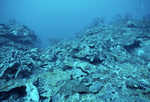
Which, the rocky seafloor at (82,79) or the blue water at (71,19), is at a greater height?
the blue water at (71,19)

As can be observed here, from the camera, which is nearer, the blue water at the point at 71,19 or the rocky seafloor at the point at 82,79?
the rocky seafloor at the point at 82,79

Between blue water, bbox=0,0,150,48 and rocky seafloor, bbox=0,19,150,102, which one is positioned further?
blue water, bbox=0,0,150,48

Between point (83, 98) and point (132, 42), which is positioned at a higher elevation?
point (132, 42)

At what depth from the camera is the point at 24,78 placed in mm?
4180

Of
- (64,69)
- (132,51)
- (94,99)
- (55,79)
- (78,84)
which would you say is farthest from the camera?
(132,51)

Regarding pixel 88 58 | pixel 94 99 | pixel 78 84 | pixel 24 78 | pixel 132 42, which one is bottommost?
pixel 94 99

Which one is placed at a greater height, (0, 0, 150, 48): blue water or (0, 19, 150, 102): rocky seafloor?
(0, 0, 150, 48): blue water

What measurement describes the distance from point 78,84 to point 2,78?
3.68m

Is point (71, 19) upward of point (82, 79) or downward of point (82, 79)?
upward

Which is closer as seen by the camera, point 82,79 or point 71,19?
point 82,79

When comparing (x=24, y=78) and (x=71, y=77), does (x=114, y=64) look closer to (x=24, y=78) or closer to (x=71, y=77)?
(x=71, y=77)

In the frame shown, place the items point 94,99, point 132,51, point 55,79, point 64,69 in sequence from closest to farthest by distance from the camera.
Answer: point 94,99 → point 55,79 → point 64,69 → point 132,51

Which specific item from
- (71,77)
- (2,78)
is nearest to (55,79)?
(71,77)

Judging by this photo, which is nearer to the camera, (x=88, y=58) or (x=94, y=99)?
(x=94, y=99)
